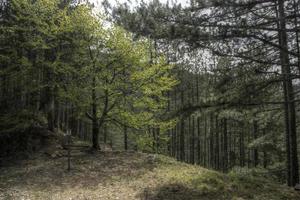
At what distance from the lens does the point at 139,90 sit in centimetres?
1844

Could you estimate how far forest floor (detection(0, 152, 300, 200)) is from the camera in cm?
1152

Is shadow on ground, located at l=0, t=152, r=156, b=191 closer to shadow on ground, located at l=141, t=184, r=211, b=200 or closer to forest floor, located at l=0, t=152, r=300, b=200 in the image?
forest floor, located at l=0, t=152, r=300, b=200

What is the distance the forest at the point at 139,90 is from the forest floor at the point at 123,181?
0.04 metres

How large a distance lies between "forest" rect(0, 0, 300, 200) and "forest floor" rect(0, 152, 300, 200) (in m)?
0.04

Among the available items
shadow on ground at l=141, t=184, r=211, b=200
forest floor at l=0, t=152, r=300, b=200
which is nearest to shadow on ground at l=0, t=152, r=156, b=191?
forest floor at l=0, t=152, r=300, b=200

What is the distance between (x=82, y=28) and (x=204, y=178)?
381 inches

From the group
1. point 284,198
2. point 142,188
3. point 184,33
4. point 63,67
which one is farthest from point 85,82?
point 284,198

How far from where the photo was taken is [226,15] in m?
10.1

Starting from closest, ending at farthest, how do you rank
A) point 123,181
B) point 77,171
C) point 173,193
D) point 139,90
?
point 173,193
point 123,181
point 77,171
point 139,90

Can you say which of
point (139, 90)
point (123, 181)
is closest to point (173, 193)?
point (123, 181)

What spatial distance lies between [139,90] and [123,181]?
598 centimetres

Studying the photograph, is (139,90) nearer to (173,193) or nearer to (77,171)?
(77,171)

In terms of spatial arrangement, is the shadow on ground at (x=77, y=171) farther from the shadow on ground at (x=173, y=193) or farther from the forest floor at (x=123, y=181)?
the shadow on ground at (x=173, y=193)

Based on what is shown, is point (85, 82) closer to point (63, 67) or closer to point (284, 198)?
point (63, 67)
